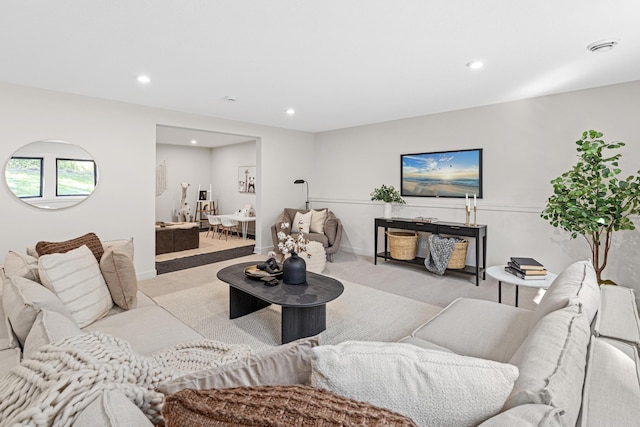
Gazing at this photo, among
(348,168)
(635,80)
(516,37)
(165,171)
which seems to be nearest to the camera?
(516,37)

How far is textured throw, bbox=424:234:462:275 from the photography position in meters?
4.29

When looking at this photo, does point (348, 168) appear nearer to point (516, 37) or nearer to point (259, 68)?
point (259, 68)

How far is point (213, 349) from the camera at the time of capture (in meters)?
1.64

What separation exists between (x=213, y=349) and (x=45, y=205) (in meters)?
3.40

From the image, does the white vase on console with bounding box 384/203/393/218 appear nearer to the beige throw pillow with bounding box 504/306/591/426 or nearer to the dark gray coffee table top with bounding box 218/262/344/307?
the dark gray coffee table top with bounding box 218/262/344/307

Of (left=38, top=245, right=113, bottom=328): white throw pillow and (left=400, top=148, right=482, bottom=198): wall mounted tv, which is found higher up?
(left=400, top=148, right=482, bottom=198): wall mounted tv

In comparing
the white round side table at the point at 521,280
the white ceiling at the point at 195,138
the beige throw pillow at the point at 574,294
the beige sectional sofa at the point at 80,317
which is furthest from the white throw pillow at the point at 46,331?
the white ceiling at the point at 195,138

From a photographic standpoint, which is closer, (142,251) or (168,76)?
(168,76)

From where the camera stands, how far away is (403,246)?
479 cm

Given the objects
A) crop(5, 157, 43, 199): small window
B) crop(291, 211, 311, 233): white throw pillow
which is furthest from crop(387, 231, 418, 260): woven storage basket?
crop(5, 157, 43, 199): small window

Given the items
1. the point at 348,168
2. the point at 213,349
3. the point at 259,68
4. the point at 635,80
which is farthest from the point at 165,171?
the point at 635,80

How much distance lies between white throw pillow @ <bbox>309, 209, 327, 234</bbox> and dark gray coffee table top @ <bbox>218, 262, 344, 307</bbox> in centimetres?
245

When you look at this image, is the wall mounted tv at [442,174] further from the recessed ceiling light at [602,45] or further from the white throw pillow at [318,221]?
the recessed ceiling light at [602,45]

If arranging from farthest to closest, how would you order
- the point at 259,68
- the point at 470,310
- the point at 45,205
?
the point at 45,205, the point at 259,68, the point at 470,310
